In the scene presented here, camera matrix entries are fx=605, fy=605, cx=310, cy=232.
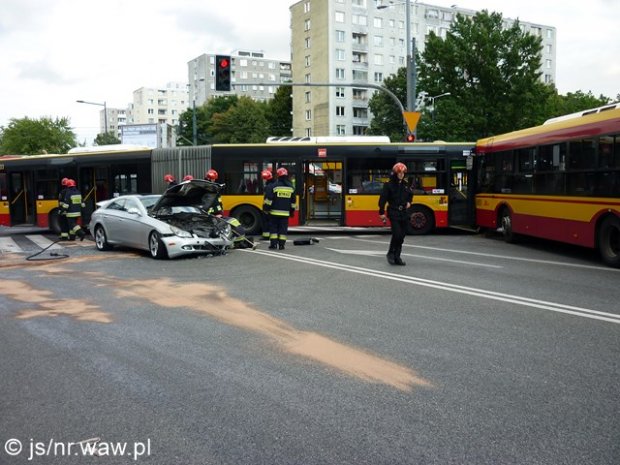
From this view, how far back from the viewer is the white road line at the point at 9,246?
15.7m

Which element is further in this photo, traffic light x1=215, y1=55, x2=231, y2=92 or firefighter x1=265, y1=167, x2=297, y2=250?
traffic light x1=215, y1=55, x2=231, y2=92

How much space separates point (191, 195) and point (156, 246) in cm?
152

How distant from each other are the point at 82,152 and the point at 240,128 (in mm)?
49600

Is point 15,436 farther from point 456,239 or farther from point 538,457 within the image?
point 456,239

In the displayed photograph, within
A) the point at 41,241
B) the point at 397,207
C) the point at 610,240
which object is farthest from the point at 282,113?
the point at 610,240

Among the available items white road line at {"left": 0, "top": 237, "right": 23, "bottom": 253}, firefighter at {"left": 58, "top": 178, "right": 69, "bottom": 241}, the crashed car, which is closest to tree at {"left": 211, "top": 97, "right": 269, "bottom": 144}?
white road line at {"left": 0, "top": 237, "right": 23, "bottom": 253}

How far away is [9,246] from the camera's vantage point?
16922mm

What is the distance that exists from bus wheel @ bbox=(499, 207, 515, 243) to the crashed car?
22.7ft

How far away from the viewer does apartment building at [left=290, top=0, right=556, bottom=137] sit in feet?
253

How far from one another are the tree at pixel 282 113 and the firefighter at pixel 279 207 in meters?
68.4

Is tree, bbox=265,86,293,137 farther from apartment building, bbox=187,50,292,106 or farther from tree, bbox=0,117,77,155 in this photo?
apartment building, bbox=187,50,292,106

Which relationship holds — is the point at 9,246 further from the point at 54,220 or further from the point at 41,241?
the point at 54,220

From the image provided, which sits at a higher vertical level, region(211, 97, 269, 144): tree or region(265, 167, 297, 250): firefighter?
region(211, 97, 269, 144): tree

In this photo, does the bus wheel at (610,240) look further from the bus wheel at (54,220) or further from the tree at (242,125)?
the tree at (242,125)
